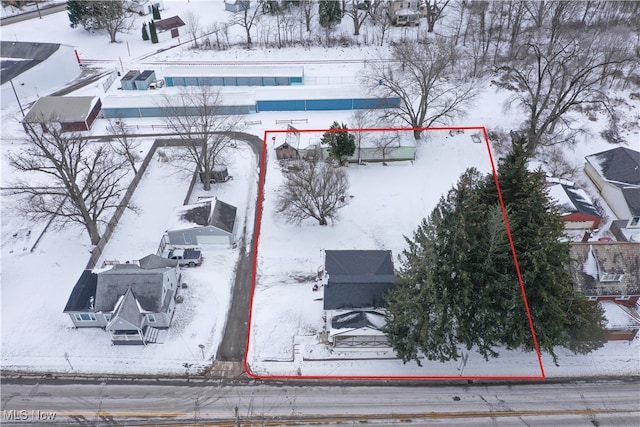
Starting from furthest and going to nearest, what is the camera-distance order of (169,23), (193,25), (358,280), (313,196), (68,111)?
(193,25) → (169,23) → (68,111) → (313,196) → (358,280)

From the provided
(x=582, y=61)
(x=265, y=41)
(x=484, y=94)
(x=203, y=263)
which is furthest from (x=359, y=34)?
(x=203, y=263)

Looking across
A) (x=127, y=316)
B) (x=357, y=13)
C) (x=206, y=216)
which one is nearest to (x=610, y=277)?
(x=206, y=216)

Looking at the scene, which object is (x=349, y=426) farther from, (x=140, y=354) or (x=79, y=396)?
(x=79, y=396)

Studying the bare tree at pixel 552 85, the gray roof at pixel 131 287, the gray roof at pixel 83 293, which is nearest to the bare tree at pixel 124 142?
the gray roof at pixel 83 293

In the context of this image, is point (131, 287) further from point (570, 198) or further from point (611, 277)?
point (570, 198)

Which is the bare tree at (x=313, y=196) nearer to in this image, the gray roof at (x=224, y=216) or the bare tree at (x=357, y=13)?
the gray roof at (x=224, y=216)
